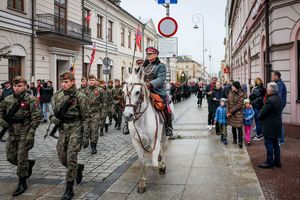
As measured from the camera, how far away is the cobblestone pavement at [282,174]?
554 centimetres

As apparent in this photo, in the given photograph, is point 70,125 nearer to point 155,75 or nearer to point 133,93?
point 133,93

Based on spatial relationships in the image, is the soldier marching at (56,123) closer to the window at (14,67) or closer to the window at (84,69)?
the window at (14,67)

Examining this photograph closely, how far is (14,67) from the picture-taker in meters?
19.4

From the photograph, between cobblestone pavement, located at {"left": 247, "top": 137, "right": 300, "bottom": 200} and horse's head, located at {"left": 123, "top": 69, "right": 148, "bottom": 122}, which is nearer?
horse's head, located at {"left": 123, "top": 69, "right": 148, "bottom": 122}

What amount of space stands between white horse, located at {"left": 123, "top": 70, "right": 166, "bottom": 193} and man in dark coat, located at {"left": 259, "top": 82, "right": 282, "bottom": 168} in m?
2.40

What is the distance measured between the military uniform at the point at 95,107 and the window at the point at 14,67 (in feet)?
34.9

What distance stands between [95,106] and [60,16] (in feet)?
54.6

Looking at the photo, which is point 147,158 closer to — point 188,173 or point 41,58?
point 188,173

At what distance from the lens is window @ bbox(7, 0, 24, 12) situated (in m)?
18.9

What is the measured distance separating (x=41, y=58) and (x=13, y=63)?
264 centimetres

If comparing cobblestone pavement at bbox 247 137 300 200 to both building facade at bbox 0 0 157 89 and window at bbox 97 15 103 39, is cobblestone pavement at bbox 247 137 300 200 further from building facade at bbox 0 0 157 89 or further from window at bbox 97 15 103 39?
window at bbox 97 15 103 39

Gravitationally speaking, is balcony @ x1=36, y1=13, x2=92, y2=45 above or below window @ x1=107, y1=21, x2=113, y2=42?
below

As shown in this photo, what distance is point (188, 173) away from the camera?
6836 millimetres

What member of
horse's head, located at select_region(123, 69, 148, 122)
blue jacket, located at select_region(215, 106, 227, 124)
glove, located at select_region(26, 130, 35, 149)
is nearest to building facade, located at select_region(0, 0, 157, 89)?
blue jacket, located at select_region(215, 106, 227, 124)
